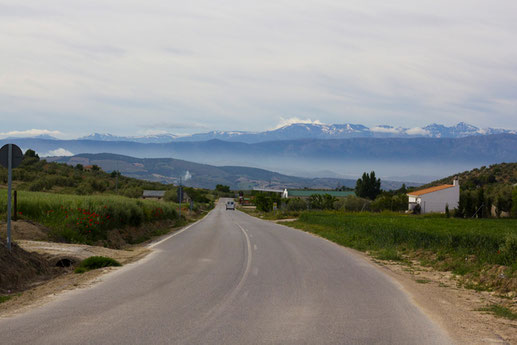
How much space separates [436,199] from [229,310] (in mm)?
75421

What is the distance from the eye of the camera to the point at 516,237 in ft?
48.0

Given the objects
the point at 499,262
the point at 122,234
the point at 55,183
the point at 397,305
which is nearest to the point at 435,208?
the point at 55,183

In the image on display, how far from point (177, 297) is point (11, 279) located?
14.3 ft

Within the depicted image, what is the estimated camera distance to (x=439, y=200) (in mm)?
79250

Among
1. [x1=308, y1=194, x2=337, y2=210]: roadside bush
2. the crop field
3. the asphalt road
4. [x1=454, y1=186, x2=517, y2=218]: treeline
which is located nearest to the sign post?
the asphalt road

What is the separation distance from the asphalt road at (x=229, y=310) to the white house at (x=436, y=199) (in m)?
64.5

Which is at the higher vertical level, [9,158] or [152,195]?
[9,158]

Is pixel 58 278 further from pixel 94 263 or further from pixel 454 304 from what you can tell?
pixel 454 304

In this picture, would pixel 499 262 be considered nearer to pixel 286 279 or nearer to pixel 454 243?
pixel 454 243

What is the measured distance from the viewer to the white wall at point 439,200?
249 feet

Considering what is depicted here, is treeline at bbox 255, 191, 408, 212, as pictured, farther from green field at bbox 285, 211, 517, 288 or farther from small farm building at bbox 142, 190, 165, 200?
green field at bbox 285, 211, 517, 288


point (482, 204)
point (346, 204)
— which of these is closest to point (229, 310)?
point (482, 204)

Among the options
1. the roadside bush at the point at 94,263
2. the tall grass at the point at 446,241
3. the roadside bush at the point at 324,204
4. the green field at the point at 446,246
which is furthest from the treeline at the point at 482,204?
the roadside bush at the point at 94,263

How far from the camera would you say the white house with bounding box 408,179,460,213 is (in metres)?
76.1
